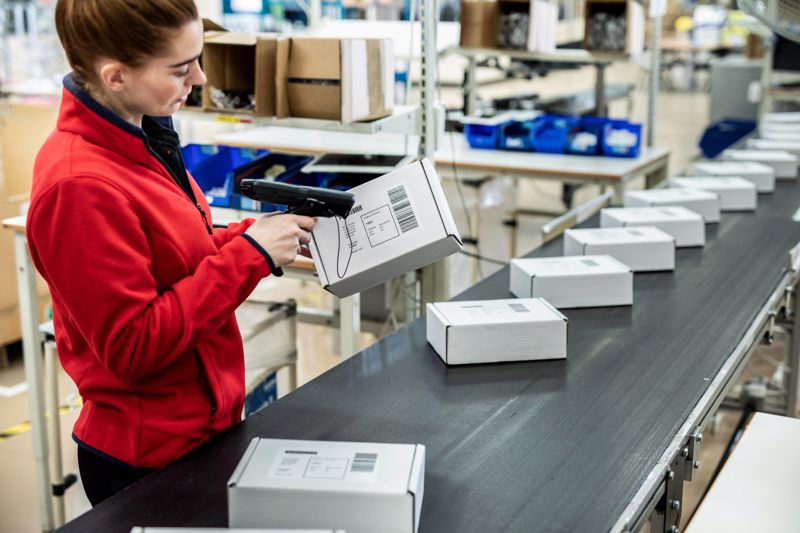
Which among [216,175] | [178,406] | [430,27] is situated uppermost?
[430,27]

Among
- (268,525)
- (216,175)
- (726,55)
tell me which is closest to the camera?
(268,525)

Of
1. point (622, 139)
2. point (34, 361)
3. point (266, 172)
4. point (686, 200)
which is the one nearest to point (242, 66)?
point (266, 172)

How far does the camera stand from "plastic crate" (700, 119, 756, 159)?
6.65 metres

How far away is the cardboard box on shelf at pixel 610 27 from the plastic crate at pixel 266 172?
1647mm

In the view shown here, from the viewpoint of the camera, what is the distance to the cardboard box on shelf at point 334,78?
92.2 inches

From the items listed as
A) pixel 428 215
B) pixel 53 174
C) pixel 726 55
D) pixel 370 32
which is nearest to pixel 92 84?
pixel 53 174

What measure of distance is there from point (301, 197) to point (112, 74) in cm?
35

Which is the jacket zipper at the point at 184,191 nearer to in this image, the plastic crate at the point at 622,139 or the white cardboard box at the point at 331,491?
the white cardboard box at the point at 331,491

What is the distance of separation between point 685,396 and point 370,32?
2.65 metres

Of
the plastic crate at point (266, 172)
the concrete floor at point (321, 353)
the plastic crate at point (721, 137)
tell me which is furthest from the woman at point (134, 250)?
the plastic crate at point (721, 137)

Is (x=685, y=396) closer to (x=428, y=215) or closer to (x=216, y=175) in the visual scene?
(x=428, y=215)

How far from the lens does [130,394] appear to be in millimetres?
1287

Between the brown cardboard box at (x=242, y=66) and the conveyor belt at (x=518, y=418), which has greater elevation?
the brown cardboard box at (x=242, y=66)

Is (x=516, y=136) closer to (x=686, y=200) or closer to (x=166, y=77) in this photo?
(x=686, y=200)
